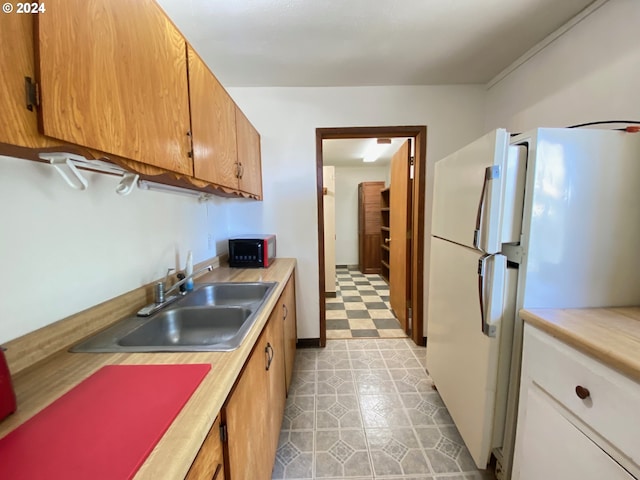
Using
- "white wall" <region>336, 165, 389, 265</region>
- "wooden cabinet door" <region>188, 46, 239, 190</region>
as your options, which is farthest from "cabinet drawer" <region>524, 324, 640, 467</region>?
"white wall" <region>336, 165, 389, 265</region>

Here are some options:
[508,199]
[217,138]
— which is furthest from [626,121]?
[217,138]

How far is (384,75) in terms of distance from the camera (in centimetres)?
210

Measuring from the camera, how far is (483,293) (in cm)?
116

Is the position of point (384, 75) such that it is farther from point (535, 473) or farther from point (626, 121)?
point (535, 473)

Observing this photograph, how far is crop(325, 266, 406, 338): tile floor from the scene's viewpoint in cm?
279

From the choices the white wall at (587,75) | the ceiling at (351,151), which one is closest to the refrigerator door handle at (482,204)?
the white wall at (587,75)

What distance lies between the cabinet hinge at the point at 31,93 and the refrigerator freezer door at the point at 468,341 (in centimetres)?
147

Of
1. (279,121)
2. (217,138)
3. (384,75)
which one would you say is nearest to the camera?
(217,138)

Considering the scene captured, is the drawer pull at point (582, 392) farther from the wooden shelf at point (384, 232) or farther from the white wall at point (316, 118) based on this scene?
the wooden shelf at point (384, 232)

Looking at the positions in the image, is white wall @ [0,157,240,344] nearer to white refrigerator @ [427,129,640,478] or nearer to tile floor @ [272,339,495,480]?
tile floor @ [272,339,495,480]

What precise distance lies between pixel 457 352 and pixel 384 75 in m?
2.08

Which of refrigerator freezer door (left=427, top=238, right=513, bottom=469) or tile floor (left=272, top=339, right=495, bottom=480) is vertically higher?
refrigerator freezer door (left=427, top=238, right=513, bottom=469)

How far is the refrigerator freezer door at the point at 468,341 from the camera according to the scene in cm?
115

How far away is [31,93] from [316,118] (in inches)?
80.8
